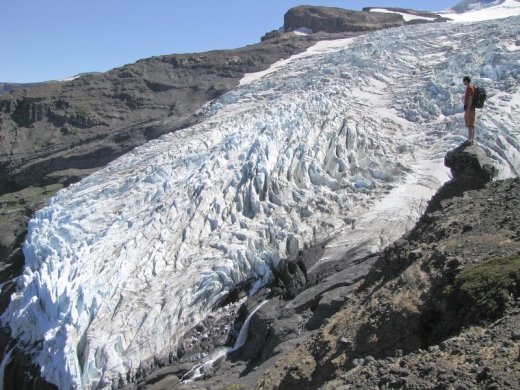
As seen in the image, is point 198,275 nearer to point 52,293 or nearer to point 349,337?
point 52,293

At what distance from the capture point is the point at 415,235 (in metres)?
10.4

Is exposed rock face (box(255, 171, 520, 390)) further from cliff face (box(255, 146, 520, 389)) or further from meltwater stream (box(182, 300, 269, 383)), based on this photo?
meltwater stream (box(182, 300, 269, 383))

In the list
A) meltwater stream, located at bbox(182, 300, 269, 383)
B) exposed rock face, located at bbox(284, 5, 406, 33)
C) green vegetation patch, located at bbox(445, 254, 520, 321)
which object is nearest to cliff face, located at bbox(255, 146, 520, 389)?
green vegetation patch, located at bbox(445, 254, 520, 321)

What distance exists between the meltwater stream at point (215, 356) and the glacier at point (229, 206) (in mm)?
1424

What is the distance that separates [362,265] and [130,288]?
8151 mm

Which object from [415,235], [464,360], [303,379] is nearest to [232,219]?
[415,235]

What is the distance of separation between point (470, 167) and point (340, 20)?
151 ft

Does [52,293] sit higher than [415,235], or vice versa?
[415,235]

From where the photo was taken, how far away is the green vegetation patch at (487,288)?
20.3 ft

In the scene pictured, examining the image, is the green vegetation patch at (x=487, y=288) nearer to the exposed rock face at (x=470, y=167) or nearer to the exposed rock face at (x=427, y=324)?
the exposed rock face at (x=427, y=324)

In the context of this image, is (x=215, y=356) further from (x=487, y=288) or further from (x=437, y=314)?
(x=487, y=288)

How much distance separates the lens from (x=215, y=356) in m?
14.9

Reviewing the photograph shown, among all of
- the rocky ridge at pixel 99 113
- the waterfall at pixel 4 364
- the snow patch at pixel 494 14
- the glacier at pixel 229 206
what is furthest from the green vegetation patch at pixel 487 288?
the snow patch at pixel 494 14

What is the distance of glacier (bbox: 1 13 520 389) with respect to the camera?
16203 mm
